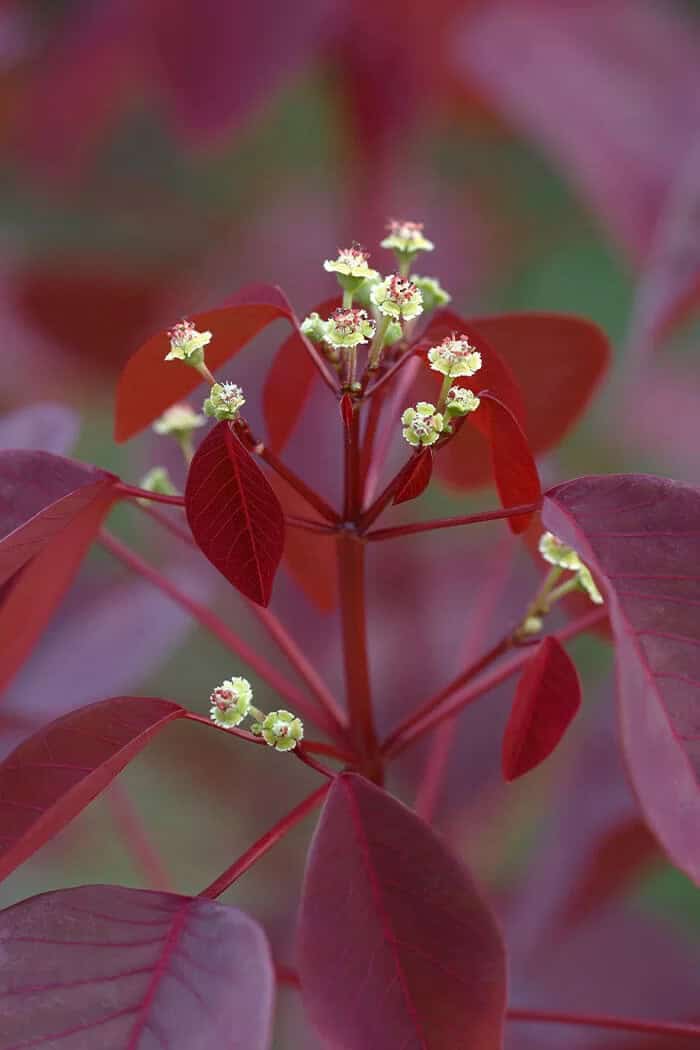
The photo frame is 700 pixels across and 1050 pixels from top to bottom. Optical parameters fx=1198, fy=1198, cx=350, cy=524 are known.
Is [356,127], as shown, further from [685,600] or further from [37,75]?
[685,600]

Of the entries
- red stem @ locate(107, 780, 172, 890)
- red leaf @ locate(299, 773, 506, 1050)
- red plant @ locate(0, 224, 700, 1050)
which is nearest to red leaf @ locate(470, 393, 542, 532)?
red plant @ locate(0, 224, 700, 1050)

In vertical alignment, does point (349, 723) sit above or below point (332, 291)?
below

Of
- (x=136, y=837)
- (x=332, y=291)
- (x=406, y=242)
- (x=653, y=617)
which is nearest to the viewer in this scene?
(x=653, y=617)

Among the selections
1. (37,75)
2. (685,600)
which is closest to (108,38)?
(37,75)

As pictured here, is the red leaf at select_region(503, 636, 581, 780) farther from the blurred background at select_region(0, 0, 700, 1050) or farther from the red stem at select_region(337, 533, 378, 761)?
the blurred background at select_region(0, 0, 700, 1050)

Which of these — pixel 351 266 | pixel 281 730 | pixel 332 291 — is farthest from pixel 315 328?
pixel 332 291

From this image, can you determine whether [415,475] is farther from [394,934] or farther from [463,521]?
[394,934]

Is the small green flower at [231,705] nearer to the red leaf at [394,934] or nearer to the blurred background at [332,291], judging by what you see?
the red leaf at [394,934]
